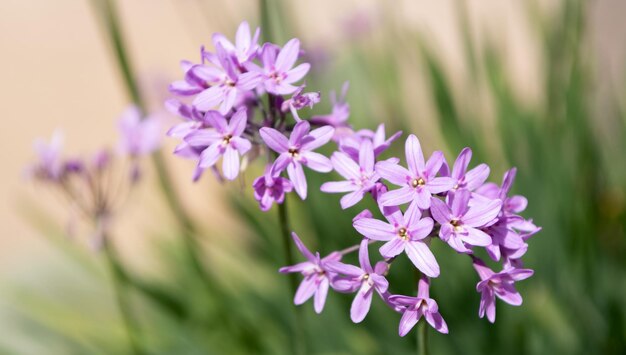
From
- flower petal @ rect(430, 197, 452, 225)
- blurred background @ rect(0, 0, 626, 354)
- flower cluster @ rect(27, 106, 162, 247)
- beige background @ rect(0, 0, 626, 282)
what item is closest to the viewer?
flower petal @ rect(430, 197, 452, 225)

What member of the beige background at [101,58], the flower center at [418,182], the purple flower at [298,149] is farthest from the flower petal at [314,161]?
the beige background at [101,58]

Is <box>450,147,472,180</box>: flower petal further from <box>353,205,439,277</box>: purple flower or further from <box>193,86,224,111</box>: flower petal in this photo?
<box>193,86,224,111</box>: flower petal

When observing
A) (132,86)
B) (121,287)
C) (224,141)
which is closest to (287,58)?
(224,141)

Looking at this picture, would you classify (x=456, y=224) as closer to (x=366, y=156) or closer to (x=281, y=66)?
(x=366, y=156)

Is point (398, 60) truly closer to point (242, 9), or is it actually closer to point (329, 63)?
point (329, 63)

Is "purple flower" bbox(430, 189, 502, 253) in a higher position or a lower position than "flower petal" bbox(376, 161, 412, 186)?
lower

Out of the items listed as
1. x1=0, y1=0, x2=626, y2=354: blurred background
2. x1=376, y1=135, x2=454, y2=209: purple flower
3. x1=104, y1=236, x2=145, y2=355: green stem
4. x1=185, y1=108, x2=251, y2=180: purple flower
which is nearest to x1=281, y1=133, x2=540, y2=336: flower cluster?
x1=376, y1=135, x2=454, y2=209: purple flower
